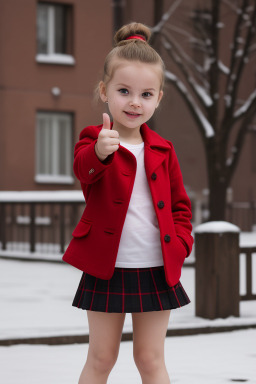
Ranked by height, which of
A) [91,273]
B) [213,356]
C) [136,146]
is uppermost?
[136,146]

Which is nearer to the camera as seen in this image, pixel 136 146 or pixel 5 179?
pixel 136 146

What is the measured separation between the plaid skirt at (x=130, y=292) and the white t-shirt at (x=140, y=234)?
4cm

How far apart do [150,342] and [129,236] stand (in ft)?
1.54

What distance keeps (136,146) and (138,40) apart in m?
0.47

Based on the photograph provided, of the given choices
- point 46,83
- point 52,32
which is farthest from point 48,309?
point 52,32

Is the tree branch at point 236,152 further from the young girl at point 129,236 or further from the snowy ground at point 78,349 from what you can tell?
the young girl at point 129,236

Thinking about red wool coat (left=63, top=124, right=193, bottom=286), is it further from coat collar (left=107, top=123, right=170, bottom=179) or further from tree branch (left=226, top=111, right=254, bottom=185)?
tree branch (left=226, top=111, right=254, bottom=185)

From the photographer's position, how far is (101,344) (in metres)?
3.71

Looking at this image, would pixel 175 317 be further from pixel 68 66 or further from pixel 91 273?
pixel 68 66

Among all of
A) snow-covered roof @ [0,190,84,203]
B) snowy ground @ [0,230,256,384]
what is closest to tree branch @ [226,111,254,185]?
snow-covered roof @ [0,190,84,203]

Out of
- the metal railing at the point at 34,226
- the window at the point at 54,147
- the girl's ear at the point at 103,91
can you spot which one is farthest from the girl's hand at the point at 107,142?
the window at the point at 54,147

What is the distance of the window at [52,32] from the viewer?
20.0 m

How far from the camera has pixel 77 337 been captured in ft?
22.7

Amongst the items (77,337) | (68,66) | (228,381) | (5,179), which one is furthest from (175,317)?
(68,66)
